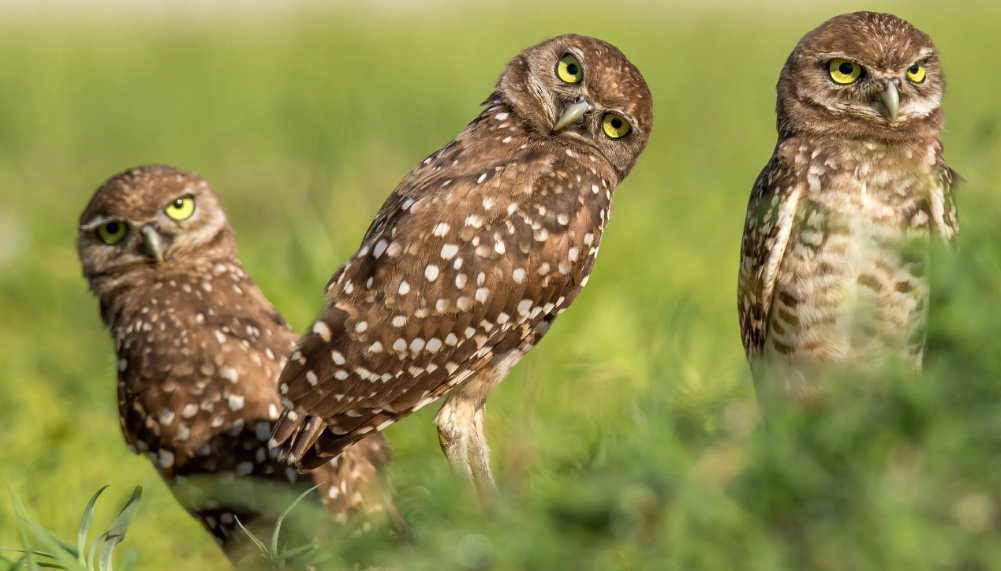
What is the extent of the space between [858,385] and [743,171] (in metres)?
8.78

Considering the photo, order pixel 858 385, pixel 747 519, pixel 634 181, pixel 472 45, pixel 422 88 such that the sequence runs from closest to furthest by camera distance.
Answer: pixel 747 519
pixel 858 385
pixel 634 181
pixel 422 88
pixel 472 45

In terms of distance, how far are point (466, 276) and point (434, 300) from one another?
0.13 metres

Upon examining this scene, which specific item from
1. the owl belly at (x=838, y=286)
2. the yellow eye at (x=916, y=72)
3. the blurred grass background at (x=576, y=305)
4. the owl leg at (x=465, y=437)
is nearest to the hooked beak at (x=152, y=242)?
the blurred grass background at (x=576, y=305)

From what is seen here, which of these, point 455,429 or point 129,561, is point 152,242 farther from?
point 129,561

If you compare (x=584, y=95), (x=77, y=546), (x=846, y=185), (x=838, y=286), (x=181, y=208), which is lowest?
(x=77, y=546)

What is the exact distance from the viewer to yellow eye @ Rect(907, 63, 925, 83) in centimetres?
388

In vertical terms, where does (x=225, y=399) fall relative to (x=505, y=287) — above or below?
below

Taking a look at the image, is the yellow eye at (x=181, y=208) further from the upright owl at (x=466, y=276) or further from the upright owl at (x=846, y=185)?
the upright owl at (x=846, y=185)

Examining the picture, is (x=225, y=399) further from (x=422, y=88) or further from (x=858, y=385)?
(x=422, y=88)

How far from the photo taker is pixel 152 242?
4566 mm

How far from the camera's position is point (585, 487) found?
7.15 feet

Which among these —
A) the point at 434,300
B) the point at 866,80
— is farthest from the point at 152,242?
the point at 866,80

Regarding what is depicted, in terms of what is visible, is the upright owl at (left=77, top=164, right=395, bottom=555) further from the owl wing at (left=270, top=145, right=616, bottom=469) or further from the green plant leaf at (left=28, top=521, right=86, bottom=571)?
the green plant leaf at (left=28, top=521, right=86, bottom=571)

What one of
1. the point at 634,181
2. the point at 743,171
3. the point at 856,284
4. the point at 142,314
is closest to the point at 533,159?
the point at 856,284
